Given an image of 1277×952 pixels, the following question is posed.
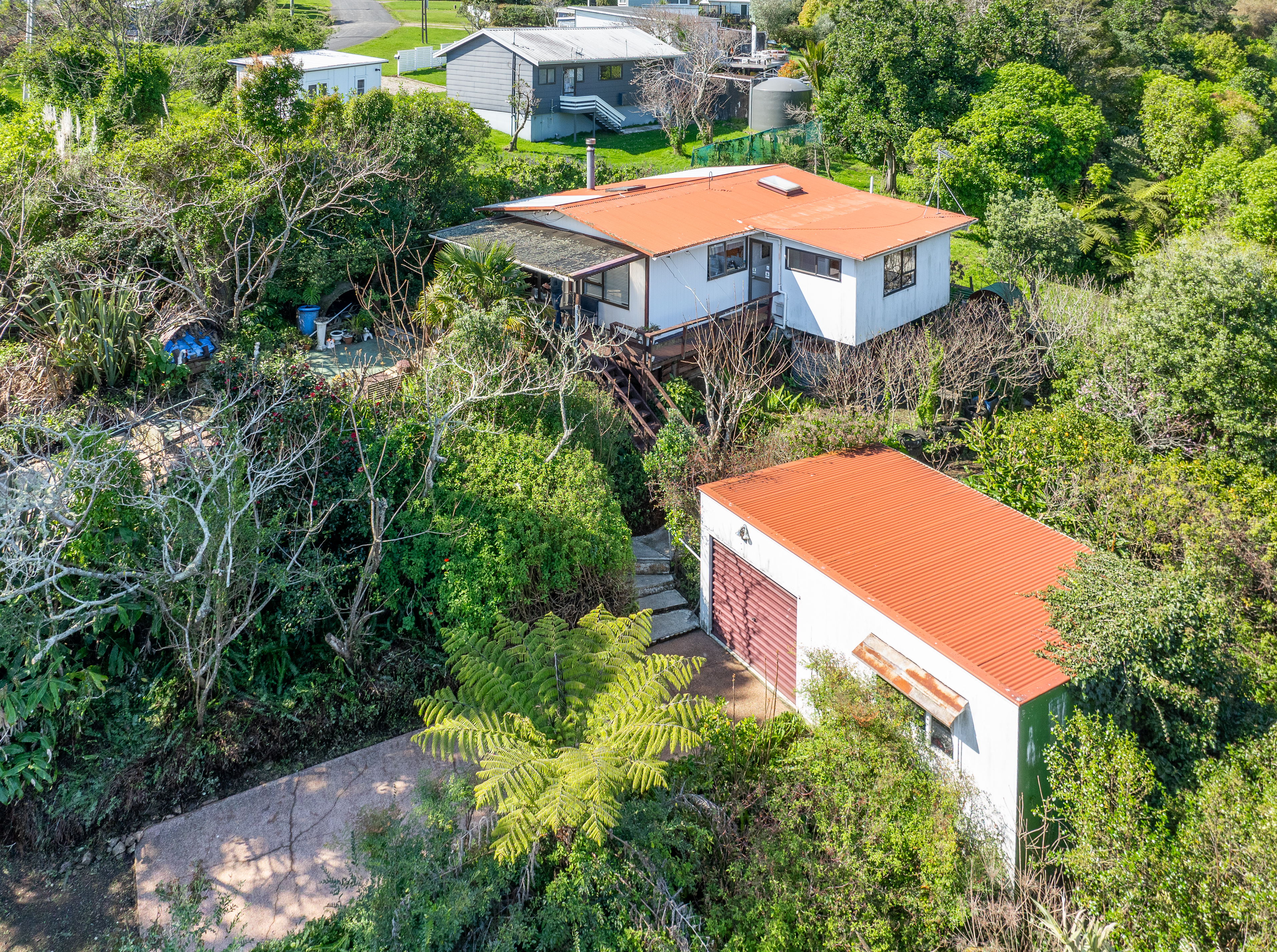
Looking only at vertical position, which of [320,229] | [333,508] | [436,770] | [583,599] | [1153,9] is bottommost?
[436,770]

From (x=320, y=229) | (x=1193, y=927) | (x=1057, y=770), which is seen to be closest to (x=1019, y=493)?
(x=1057, y=770)

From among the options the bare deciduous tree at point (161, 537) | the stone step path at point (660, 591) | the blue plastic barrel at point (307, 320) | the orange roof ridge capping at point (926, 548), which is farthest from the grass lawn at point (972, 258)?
the bare deciduous tree at point (161, 537)

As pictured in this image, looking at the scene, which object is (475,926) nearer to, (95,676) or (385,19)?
(95,676)

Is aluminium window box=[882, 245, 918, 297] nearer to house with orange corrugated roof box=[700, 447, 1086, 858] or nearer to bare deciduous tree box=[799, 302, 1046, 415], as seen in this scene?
bare deciduous tree box=[799, 302, 1046, 415]

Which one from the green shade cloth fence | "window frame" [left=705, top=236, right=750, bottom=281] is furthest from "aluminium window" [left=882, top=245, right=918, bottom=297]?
the green shade cloth fence

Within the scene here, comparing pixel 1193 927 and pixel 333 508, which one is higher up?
pixel 333 508
